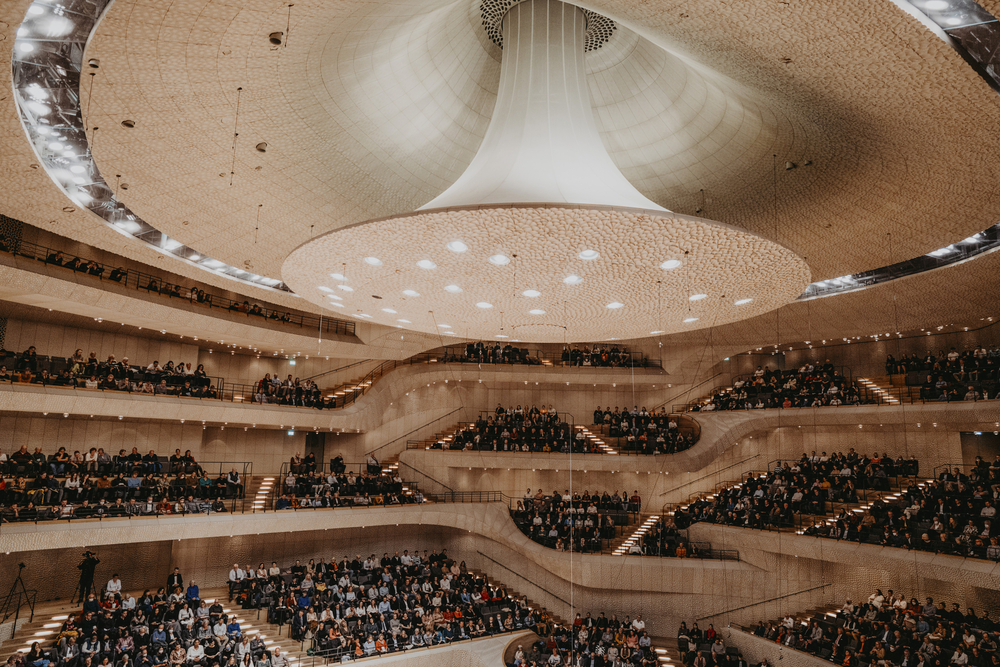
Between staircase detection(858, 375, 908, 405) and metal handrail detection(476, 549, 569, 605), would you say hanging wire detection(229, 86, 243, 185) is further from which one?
staircase detection(858, 375, 908, 405)

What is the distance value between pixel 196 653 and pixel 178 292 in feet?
36.8

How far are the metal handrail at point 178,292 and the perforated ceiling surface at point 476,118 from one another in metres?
4.15

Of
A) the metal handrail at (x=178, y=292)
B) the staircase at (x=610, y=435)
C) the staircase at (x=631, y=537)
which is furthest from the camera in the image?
the staircase at (x=610, y=435)

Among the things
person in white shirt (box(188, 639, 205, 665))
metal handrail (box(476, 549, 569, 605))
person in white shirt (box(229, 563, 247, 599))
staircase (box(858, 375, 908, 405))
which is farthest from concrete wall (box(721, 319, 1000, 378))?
person in white shirt (box(188, 639, 205, 665))

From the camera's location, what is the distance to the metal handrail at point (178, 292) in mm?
18406

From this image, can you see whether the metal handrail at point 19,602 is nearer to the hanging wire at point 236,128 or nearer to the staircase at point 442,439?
→ the staircase at point 442,439

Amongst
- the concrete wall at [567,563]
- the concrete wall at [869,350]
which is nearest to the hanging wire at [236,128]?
the concrete wall at [567,563]

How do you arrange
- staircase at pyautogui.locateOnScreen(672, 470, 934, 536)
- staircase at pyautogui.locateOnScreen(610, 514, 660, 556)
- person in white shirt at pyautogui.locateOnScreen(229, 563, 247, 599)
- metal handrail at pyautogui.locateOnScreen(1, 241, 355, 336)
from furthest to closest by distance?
staircase at pyautogui.locateOnScreen(610, 514, 660, 556) < staircase at pyautogui.locateOnScreen(672, 470, 934, 536) < person in white shirt at pyautogui.locateOnScreen(229, 563, 247, 599) < metal handrail at pyautogui.locateOnScreen(1, 241, 355, 336)

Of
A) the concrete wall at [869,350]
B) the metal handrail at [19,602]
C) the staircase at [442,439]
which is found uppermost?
the concrete wall at [869,350]

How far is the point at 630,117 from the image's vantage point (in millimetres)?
11805

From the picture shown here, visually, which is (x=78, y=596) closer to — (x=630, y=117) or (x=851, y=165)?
(x=630, y=117)

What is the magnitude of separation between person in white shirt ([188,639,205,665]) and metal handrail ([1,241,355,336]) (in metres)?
9.85

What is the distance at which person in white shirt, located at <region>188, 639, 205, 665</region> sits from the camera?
14867 mm

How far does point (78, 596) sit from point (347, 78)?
18272 mm
